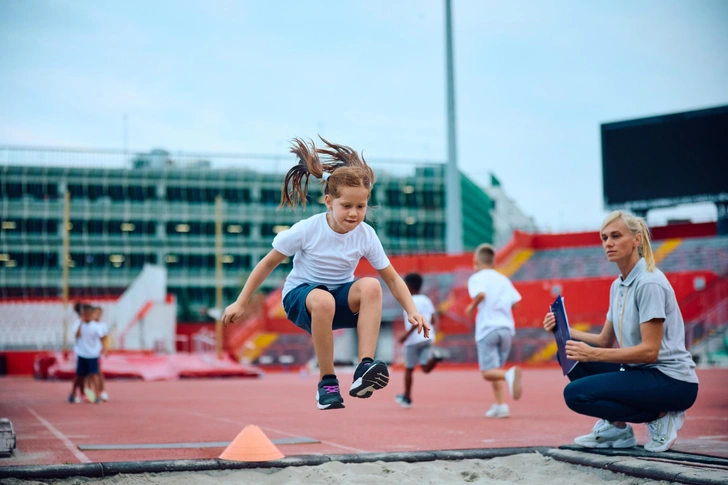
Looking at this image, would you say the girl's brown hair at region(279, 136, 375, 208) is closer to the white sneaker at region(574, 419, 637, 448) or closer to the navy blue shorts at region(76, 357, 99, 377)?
the white sneaker at region(574, 419, 637, 448)

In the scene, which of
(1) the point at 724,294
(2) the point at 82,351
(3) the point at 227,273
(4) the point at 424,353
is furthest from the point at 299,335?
(3) the point at 227,273

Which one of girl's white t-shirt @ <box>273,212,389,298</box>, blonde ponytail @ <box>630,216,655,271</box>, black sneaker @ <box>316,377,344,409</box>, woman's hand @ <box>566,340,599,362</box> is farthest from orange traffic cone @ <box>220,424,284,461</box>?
blonde ponytail @ <box>630,216,655,271</box>

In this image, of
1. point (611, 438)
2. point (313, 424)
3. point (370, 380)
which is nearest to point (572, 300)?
point (313, 424)

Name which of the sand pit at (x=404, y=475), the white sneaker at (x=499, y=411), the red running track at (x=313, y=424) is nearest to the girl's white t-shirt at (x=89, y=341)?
the red running track at (x=313, y=424)

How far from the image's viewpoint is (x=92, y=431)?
8867mm

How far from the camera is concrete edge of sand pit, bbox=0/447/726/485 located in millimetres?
5020

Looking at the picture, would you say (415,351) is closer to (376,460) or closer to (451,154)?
(376,460)

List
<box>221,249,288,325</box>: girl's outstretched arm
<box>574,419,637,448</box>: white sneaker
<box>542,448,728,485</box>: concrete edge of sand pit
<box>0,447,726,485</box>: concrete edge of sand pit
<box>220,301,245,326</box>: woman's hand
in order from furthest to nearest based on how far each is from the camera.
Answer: <box>574,419,637,448</box>: white sneaker, <box>221,249,288,325</box>: girl's outstretched arm, <box>220,301,245,326</box>: woman's hand, <box>0,447,726,485</box>: concrete edge of sand pit, <box>542,448,728,485</box>: concrete edge of sand pit

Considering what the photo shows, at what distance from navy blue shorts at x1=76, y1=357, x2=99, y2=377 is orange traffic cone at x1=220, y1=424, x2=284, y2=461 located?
9.07 meters

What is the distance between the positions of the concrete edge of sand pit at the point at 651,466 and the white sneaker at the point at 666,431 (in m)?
0.16

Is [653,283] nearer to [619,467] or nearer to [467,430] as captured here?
[619,467]

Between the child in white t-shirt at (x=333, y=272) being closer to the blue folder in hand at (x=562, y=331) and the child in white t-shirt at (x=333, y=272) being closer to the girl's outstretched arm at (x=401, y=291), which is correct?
the girl's outstretched arm at (x=401, y=291)

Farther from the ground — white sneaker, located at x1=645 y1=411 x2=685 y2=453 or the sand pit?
white sneaker, located at x1=645 y1=411 x2=685 y2=453

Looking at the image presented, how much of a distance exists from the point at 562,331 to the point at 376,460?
1.63 meters
